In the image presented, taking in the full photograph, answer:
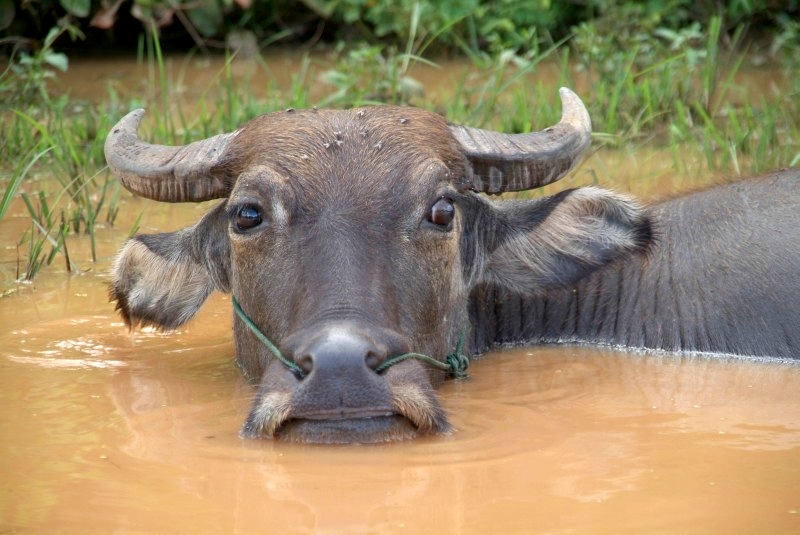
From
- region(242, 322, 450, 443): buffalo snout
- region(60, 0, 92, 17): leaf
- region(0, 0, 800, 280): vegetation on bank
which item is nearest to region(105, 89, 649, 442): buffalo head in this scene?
region(242, 322, 450, 443): buffalo snout

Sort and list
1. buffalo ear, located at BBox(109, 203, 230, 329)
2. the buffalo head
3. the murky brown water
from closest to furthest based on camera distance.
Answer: the murky brown water
the buffalo head
buffalo ear, located at BBox(109, 203, 230, 329)

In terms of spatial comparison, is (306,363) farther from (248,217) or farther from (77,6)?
(77,6)

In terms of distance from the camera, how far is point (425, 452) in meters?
3.67

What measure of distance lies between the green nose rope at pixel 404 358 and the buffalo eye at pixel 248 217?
0.34 m

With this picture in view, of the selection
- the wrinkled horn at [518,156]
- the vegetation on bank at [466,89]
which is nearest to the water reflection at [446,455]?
the wrinkled horn at [518,156]

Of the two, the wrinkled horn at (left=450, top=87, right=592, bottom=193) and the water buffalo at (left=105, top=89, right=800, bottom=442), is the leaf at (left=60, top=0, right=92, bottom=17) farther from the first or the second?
the wrinkled horn at (left=450, top=87, right=592, bottom=193)

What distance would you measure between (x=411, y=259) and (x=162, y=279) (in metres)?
1.27

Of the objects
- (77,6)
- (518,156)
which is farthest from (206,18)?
(518,156)

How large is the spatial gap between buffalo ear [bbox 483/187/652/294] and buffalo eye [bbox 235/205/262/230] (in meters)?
0.99

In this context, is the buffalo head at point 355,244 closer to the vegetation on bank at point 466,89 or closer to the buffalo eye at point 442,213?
the buffalo eye at point 442,213

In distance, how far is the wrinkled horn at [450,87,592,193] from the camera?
461 centimetres

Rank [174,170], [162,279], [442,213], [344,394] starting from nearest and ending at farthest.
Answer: [344,394]
[442,213]
[174,170]
[162,279]

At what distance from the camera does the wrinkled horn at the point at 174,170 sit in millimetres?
4555

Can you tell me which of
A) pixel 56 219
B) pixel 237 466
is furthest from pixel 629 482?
pixel 56 219
